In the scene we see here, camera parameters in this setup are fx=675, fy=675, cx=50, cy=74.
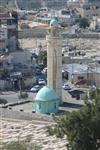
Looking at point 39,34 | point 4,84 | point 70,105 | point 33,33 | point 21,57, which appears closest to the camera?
point 70,105

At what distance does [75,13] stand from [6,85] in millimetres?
46605

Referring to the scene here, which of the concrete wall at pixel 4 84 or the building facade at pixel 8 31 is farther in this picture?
the building facade at pixel 8 31

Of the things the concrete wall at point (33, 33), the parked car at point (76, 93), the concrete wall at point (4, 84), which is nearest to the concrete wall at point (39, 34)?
the concrete wall at point (33, 33)

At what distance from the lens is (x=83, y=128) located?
52.6 feet

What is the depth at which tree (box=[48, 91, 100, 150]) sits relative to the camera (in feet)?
52.3

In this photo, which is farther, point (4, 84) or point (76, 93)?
point (4, 84)

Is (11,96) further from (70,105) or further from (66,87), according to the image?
(70,105)

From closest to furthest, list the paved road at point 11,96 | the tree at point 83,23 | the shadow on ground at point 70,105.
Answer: the shadow on ground at point 70,105, the paved road at point 11,96, the tree at point 83,23

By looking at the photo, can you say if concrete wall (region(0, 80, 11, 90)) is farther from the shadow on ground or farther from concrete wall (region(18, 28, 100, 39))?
concrete wall (region(18, 28, 100, 39))

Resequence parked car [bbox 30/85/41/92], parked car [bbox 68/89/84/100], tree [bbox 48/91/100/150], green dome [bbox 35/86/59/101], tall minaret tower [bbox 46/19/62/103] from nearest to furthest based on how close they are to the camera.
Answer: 1. tree [bbox 48/91/100/150]
2. green dome [bbox 35/86/59/101]
3. tall minaret tower [bbox 46/19/62/103]
4. parked car [bbox 68/89/84/100]
5. parked car [bbox 30/85/41/92]

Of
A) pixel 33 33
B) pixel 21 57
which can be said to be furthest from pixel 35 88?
pixel 33 33

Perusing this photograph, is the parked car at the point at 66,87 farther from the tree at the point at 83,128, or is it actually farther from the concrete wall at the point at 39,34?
the concrete wall at the point at 39,34

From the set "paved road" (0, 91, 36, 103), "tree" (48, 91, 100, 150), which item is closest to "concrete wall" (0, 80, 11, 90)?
"paved road" (0, 91, 36, 103)

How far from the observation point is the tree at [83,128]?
15.9 meters
